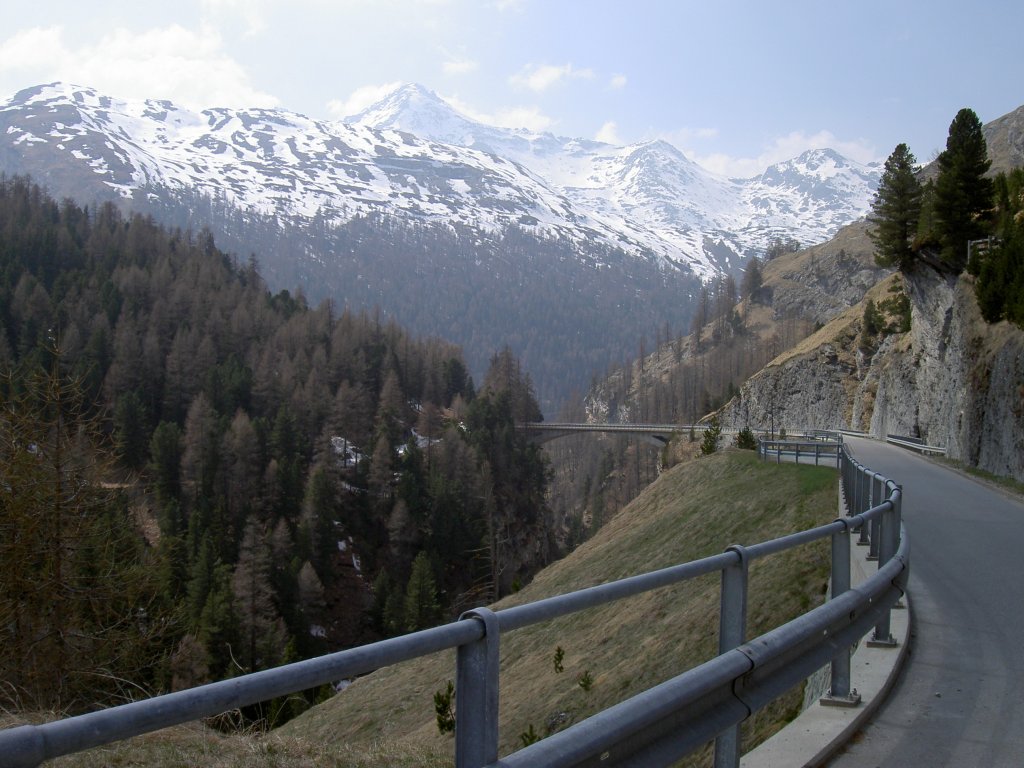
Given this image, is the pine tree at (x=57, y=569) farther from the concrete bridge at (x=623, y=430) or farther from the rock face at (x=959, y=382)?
the concrete bridge at (x=623, y=430)

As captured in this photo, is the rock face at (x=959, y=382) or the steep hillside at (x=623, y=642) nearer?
the steep hillside at (x=623, y=642)

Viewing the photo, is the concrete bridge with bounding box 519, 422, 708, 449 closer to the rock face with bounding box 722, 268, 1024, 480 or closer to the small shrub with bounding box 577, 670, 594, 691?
the rock face with bounding box 722, 268, 1024, 480

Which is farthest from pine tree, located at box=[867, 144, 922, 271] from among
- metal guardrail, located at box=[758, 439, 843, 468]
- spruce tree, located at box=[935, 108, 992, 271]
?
metal guardrail, located at box=[758, 439, 843, 468]

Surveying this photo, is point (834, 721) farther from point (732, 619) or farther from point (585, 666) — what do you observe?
point (585, 666)

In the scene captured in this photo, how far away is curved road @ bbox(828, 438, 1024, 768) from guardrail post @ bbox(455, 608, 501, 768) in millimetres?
2821

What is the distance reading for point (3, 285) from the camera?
112m

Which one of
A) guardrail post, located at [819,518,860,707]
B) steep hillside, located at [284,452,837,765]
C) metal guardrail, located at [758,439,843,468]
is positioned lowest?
steep hillside, located at [284,452,837,765]

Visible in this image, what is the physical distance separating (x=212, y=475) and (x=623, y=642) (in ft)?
242

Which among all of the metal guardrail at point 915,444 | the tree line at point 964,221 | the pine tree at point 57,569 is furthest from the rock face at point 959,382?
the pine tree at point 57,569

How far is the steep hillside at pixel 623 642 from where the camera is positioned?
1087 centimetres

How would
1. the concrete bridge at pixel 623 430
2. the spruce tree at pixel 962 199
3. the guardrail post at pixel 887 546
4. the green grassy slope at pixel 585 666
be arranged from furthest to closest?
the concrete bridge at pixel 623 430 < the spruce tree at pixel 962 199 < the guardrail post at pixel 887 546 < the green grassy slope at pixel 585 666

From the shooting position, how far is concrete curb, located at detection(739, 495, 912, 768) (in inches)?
181

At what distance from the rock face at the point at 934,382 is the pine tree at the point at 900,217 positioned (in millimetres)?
1415

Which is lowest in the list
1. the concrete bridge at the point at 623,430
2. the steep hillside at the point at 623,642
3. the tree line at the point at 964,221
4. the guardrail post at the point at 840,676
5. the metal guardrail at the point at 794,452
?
the concrete bridge at the point at 623,430
